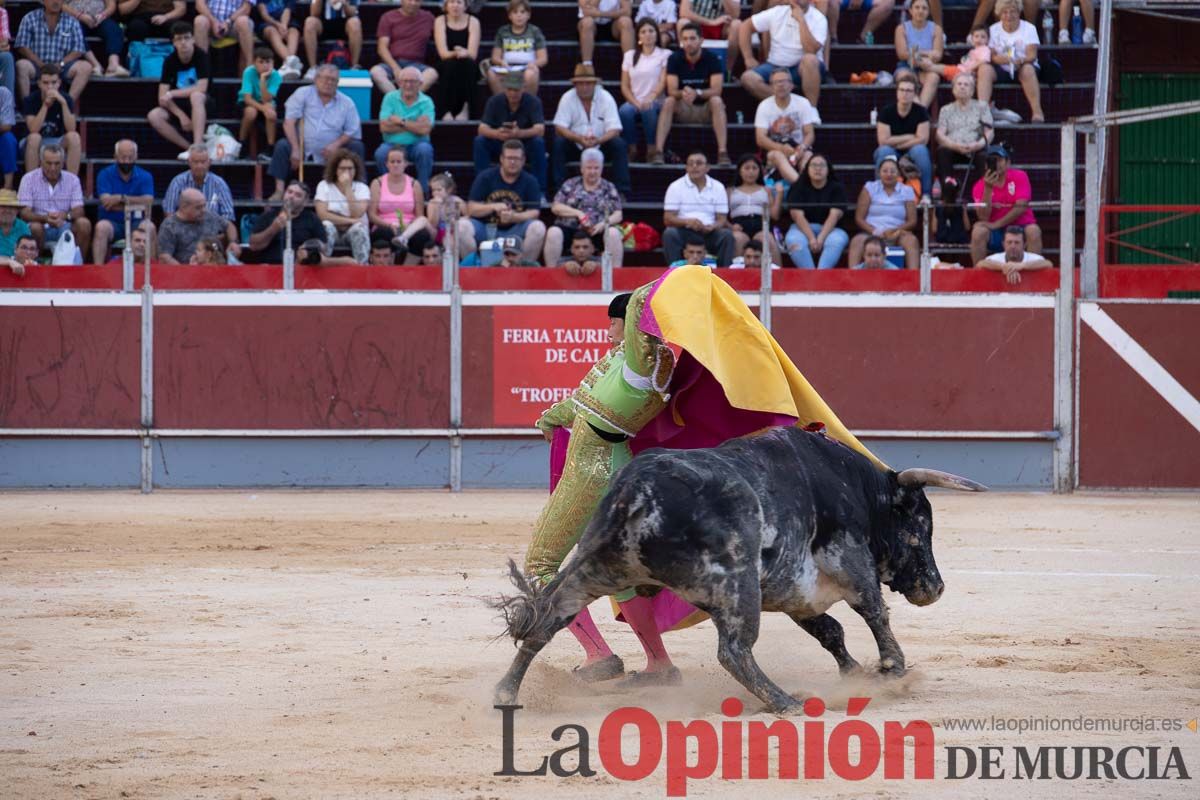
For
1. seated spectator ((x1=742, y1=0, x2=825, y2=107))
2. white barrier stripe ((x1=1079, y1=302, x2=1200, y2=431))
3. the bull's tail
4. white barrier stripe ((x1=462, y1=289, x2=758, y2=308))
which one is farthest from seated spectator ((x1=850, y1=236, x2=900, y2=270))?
the bull's tail

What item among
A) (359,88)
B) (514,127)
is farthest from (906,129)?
(359,88)

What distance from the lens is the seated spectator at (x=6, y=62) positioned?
1520 centimetres

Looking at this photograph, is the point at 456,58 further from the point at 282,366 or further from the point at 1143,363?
the point at 1143,363

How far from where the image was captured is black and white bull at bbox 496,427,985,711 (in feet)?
16.5

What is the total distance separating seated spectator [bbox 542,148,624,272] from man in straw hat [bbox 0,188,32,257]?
4238 mm

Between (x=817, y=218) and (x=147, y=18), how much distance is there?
7.44 m

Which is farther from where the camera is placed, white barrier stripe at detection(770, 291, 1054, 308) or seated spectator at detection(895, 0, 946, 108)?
seated spectator at detection(895, 0, 946, 108)

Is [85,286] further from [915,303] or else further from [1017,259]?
[1017,259]

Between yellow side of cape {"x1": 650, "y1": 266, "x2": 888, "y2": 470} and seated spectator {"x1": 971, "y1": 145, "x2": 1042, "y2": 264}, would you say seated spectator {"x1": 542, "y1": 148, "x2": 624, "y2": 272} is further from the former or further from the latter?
yellow side of cape {"x1": 650, "y1": 266, "x2": 888, "y2": 470}

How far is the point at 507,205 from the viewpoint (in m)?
13.7

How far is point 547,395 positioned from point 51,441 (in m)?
3.84

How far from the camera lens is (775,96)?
1526cm

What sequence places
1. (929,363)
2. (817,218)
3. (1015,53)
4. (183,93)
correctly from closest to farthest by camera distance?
(929,363), (817,218), (183,93), (1015,53)

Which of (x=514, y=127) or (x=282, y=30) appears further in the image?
(x=282, y=30)
